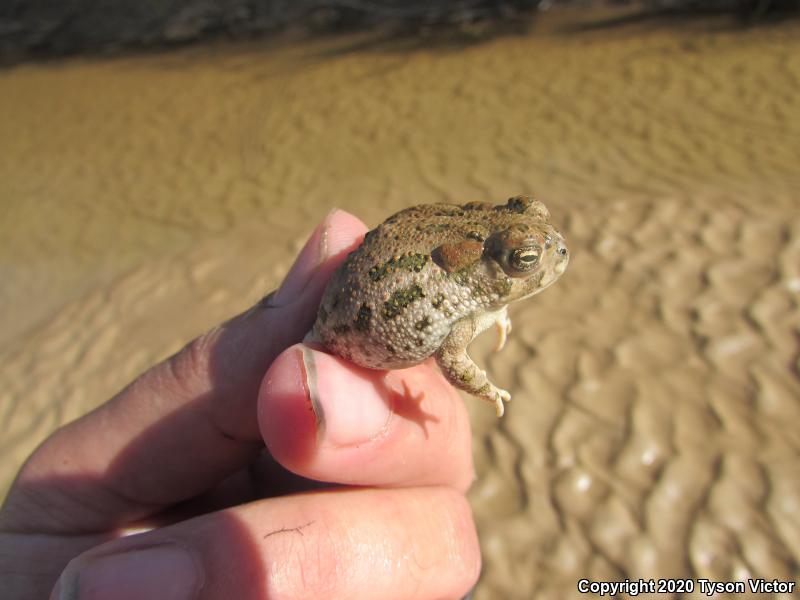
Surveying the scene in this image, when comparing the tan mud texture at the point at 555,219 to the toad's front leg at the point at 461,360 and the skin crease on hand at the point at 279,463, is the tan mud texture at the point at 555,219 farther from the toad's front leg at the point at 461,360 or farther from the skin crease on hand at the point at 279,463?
→ the toad's front leg at the point at 461,360

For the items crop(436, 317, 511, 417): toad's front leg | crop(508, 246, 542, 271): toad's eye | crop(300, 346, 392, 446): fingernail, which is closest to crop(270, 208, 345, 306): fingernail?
crop(300, 346, 392, 446): fingernail

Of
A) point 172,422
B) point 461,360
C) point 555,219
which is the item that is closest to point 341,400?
point 461,360

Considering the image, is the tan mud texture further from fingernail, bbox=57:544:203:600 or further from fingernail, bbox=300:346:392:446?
Result: fingernail, bbox=57:544:203:600

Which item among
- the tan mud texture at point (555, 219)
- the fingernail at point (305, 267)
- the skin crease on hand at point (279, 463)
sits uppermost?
the fingernail at point (305, 267)

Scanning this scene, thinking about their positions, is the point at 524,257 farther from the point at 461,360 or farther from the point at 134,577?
the point at 134,577


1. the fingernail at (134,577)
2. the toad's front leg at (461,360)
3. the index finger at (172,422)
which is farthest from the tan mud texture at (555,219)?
the fingernail at (134,577)

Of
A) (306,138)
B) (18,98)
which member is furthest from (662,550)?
(18,98)
